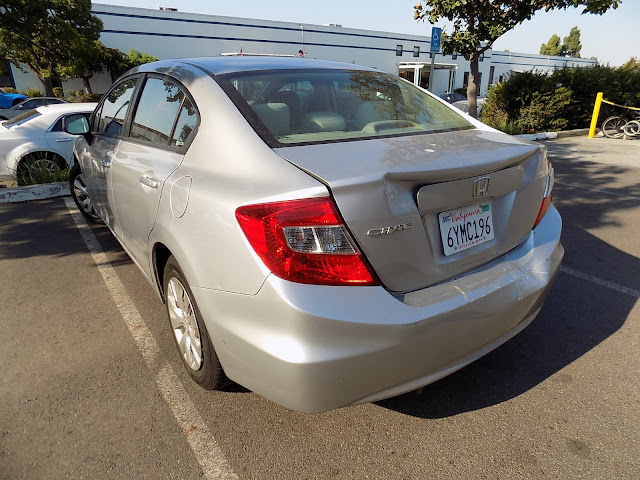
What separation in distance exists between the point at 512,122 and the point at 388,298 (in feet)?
39.6

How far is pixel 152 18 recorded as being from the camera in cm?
3139

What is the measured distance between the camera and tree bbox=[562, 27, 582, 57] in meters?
85.4

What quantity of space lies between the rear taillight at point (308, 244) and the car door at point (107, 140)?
6.62ft

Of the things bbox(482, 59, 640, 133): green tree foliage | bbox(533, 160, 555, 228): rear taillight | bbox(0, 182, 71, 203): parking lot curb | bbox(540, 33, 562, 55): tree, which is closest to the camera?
bbox(533, 160, 555, 228): rear taillight

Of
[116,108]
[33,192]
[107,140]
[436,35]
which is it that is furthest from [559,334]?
[436,35]

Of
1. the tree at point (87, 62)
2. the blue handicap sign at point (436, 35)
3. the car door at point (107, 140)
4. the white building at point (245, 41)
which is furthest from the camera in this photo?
the white building at point (245, 41)

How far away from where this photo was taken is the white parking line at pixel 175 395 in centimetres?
193

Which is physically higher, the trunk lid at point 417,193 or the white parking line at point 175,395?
the trunk lid at point 417,193

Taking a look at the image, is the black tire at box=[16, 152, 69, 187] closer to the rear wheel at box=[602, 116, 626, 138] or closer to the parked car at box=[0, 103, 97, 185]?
the parked car at box=[0, 103, 97, 185]

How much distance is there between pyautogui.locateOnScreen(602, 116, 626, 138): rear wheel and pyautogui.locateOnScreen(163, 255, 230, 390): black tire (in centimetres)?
1345

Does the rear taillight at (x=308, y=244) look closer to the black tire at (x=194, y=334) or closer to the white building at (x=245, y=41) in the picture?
the black tire at (x=194, y=334)

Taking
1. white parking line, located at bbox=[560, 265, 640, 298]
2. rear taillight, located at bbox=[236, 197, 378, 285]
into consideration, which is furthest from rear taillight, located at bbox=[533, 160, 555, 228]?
white parking line, located at bbox=[560, 265, 640, 298]

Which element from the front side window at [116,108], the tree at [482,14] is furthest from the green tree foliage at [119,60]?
the front side window at [116,108]

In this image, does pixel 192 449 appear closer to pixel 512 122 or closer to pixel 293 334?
pixel 293 334
